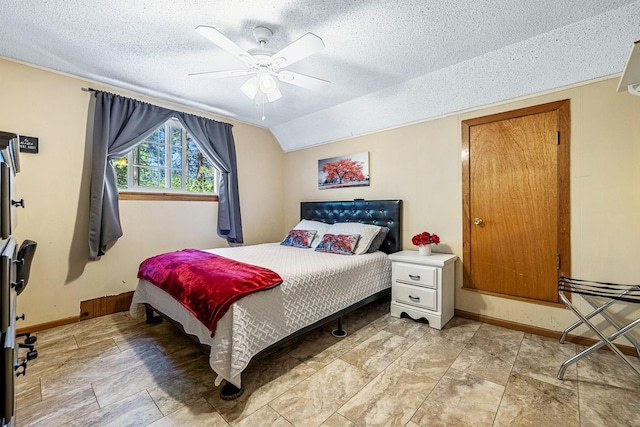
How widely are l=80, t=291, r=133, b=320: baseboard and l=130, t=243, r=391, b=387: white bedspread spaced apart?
1.40ft

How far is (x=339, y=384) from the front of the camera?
1708 mm

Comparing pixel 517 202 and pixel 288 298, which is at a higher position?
pixel 517 202

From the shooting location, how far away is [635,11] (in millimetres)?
1734

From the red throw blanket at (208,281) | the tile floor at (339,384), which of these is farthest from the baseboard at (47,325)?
the red throw blanket at (208,281)

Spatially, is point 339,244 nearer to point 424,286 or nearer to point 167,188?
point 424,286

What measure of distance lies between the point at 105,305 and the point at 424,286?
3252mm

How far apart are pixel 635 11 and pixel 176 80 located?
3.63 meters

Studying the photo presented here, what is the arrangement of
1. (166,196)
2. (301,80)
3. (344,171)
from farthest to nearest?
1. (344,171)
2. (166,196)
3. (301,80)

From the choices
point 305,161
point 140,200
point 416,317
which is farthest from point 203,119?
point 416,317

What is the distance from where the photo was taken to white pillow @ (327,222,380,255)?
2938mm

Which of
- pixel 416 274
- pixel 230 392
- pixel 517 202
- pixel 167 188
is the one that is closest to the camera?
pixel 230 392

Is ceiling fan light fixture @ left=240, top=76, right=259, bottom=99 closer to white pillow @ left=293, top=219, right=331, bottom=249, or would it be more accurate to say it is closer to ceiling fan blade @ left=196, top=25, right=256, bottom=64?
ceiling fan blade @ left=196, top=25, right=256, bottom=64

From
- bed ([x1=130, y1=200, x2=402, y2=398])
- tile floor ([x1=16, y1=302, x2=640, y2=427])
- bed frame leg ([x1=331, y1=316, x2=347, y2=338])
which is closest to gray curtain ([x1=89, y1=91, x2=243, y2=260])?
bed ([x1=130, y1=200, x2=402, y2=398])

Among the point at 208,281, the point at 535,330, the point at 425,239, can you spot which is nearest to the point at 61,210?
the point at 208,281
